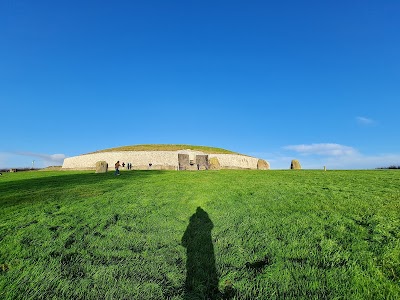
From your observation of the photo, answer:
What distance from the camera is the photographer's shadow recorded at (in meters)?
5.47

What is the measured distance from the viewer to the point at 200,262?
665 centimetres

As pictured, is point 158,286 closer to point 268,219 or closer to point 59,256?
point 59,256

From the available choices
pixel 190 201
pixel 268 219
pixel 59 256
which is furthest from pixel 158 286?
pixel 190 201

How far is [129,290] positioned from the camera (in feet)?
17.9

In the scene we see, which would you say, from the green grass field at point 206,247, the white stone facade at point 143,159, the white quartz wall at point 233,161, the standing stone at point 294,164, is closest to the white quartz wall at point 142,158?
the white stone facade at point 143,159

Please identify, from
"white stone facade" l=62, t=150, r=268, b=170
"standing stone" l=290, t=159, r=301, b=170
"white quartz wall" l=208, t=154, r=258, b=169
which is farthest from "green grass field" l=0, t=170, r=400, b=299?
"white quartz wall" l=208, t=154, r=258, b=169

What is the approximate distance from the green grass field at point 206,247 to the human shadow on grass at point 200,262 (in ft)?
0.08

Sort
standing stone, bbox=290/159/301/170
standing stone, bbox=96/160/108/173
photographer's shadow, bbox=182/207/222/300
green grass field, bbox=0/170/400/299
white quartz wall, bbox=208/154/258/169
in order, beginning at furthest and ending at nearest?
white quartz wall, bbox=208/154/258/169
standing stone, bbox=290/159/301/170
standing stone, bbox=96/160/108/173
photographer's shadow, bbox=182/207/222/300
green grass field, bbox=0/170/400/299

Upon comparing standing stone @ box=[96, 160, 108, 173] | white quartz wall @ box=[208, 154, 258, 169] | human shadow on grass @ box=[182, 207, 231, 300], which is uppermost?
white quartz wall @ box=[208, 154, 258, 169]

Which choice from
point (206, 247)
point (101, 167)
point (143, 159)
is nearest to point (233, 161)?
point (143, 159)

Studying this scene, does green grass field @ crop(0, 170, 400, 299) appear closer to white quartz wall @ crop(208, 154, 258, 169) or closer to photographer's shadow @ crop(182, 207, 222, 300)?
photographer's shadow @ crop(182, 207, 222, 300)

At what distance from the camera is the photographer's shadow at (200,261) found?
5.47m

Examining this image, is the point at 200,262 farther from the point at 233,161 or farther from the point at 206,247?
the point at 233,161

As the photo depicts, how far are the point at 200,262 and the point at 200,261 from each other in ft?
0.19
